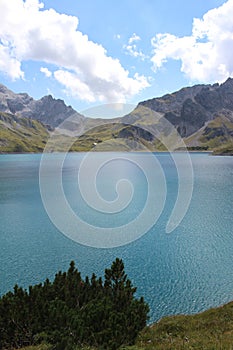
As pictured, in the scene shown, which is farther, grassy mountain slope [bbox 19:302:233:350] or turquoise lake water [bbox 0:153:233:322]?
turquoise lake water [bbox 0:153:233:322]

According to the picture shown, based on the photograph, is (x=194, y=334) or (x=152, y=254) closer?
(x=194, y=334)

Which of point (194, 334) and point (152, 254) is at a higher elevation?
point (194, 334)

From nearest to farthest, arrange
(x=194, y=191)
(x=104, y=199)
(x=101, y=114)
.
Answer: (x=101, y=114) → (x=104, y=199) → (x=194, y=191)

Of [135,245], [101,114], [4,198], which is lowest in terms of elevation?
[135,245]

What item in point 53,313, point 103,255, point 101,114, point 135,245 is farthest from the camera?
point 135,245

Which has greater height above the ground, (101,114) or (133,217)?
(101,114)

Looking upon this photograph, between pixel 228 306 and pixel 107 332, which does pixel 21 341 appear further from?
pixel 228 306

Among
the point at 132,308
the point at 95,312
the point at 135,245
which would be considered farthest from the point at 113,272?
the point at 135,245

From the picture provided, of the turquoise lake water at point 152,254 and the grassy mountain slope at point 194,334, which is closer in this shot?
the grassy mountain slope at point 194,334

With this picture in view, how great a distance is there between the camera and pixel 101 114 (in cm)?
2467

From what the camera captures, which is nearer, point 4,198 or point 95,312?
point 95,312

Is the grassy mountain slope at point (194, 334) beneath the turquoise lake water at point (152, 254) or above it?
above

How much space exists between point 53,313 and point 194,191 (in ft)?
260

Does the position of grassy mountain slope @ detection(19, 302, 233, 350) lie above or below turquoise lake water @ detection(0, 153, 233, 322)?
above
